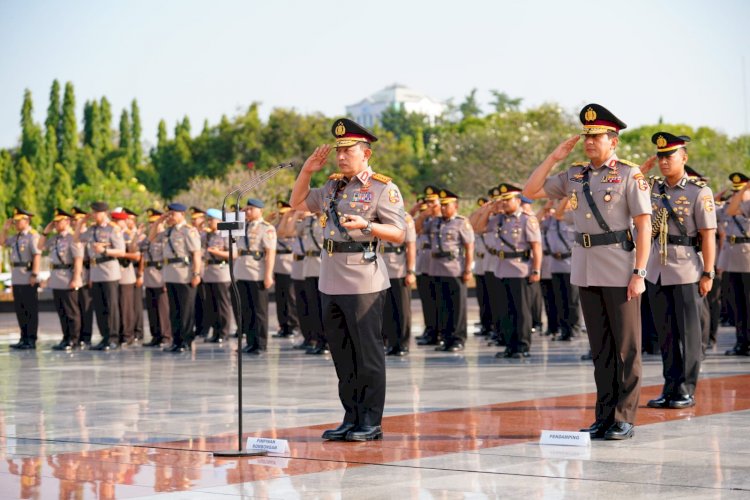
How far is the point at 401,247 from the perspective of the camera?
1695 cm

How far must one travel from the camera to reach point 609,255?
8.86 m

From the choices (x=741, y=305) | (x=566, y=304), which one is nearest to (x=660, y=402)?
(x=741, y=305)

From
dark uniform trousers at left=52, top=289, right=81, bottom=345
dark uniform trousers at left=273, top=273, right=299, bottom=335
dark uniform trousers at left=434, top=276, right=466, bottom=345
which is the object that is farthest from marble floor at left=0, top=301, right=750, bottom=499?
dark uniform trousers at left=273, top=273, right=299, bottom=335

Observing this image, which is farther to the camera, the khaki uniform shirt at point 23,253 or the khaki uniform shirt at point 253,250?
the khaki uniform shirt at point 23,253

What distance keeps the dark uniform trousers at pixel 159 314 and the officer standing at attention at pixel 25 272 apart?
1615 millimetres

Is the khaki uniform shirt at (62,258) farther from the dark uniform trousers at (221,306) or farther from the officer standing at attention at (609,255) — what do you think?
the officer standing at attention at (609,255)

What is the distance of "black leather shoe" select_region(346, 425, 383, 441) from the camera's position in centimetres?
867

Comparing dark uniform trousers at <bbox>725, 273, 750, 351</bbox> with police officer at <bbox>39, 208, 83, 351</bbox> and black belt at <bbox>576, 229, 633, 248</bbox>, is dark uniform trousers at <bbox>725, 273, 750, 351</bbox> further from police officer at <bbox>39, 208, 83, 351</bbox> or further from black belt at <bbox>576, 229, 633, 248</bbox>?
police officer at <bbox>39, 208, 83, 351</bbox>

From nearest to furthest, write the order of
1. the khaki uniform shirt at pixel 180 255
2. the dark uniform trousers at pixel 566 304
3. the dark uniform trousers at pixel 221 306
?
the khaki uniform shirt at pixel 180 255
the dark uniform trousers at pixel 566 304
the dark uniform trousers at pixel 221 306

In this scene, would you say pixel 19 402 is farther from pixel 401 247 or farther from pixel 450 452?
pixel 401 247

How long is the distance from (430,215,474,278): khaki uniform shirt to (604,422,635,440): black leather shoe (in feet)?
28.1

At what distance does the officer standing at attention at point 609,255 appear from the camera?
8.73 meters

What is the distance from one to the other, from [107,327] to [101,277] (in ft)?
2.34

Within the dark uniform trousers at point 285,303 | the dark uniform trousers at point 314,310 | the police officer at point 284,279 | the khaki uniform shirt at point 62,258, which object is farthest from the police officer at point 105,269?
the dark uniform trousers at point 314,310
